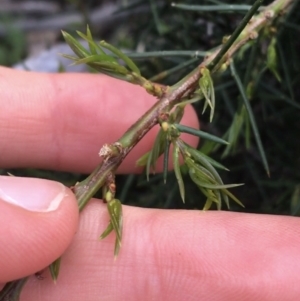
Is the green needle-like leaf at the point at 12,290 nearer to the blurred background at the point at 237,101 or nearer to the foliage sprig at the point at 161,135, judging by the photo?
the foliage sprig at the point at 161,135

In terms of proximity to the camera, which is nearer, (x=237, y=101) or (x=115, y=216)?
(x=115, y=216)

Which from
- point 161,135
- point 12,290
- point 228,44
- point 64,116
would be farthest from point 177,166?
point 64,116

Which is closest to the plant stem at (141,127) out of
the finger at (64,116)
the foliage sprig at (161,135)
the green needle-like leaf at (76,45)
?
the foliage sprig at (161,135)

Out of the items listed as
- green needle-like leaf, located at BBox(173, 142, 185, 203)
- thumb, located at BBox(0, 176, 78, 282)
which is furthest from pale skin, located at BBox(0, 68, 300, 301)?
green needle-like leaf, located at BBox(173, 142, 185, 203)

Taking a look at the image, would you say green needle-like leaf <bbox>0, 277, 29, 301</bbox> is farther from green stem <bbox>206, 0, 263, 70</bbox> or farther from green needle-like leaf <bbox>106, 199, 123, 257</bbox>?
green stem <bbox>206, 0, 263, 70</bbox>

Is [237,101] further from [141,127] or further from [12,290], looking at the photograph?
[12,290]

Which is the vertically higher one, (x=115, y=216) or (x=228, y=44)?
(x=228, y=44)

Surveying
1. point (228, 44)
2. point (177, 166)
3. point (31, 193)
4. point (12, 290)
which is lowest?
point (12, 290)

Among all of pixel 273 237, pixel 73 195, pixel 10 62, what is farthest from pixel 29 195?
pixel 10 62

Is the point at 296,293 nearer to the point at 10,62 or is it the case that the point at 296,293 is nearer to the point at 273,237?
the point at 273,237
